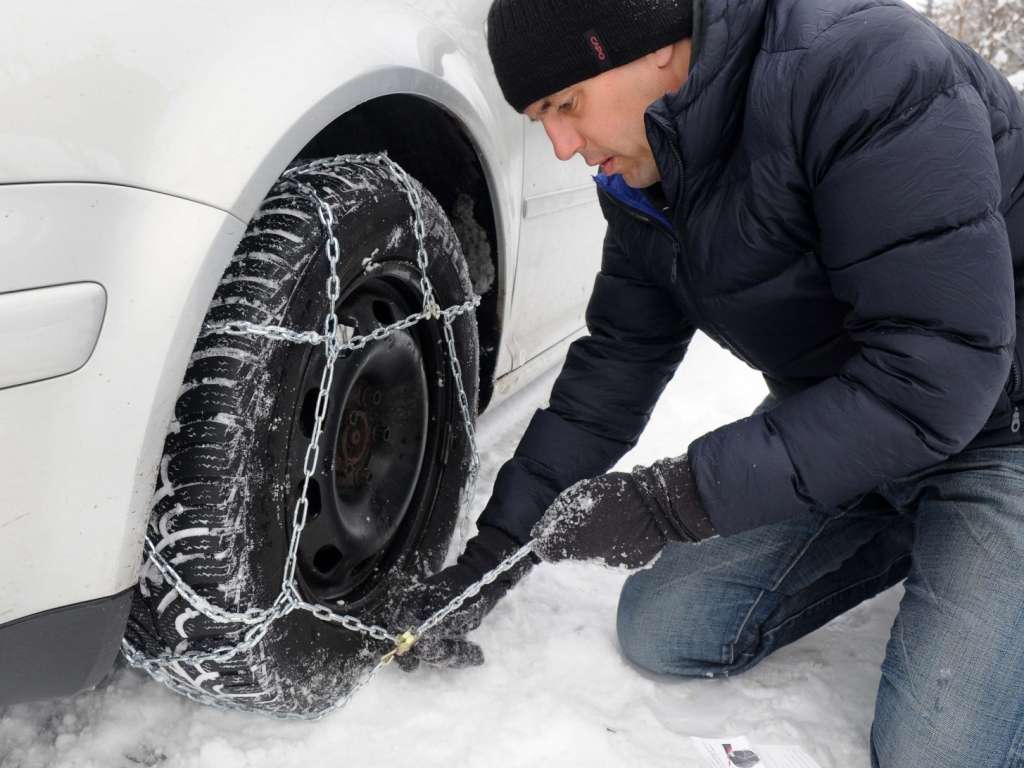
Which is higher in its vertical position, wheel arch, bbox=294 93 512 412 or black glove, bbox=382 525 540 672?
wheel arch, bbox=294 93 512 412

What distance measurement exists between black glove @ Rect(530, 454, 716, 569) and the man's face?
1.55ft

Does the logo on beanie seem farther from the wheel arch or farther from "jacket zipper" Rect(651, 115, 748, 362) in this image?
the wheel arch

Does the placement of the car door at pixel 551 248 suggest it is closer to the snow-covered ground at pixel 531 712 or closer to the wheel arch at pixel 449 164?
the wheel arch at pixel 449 164

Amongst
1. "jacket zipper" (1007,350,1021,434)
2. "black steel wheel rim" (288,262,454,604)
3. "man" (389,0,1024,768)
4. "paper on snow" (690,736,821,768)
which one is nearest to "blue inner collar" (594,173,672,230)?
"man" (389,0,1024,768)

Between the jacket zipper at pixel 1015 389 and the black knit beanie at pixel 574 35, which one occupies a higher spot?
the black knit beanie at pixel 574 35

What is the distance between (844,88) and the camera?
4.00ft

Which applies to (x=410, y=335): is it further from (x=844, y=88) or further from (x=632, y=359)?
(x=844, y=88)

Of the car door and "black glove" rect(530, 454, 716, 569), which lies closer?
"black glove" rect(530, 454, 716, 569)

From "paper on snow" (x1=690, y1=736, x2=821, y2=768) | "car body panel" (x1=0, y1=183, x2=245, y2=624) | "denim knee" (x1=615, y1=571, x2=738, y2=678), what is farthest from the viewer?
"denim knee" (x1=615, y1=571, x2=738, y2=678)

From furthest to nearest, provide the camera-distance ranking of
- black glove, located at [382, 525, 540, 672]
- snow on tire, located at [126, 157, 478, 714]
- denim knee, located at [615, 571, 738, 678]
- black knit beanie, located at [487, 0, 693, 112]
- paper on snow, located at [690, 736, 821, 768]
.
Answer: denim knee, located at [615, 571, 738, 678] → black glove, located at [382, 525, 540, 672] → paper on snow, located at [690, 736, 821, 768] → black knit beanie, located at [487, 0, 693, 112] → snow on tire, located at [126, 157, 478, 714]

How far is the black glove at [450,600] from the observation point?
5.35 feet

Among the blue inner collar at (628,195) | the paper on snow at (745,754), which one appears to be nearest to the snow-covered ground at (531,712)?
the paper on snow at (745,754)

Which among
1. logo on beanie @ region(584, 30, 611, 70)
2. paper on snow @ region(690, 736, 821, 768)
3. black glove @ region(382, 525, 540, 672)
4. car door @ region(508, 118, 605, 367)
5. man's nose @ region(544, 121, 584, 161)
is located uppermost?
logo on beanie @ region(584, 30, 611, 70)

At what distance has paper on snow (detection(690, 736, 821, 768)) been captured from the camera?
153 cm
